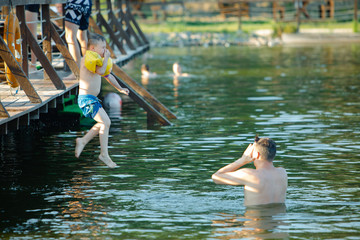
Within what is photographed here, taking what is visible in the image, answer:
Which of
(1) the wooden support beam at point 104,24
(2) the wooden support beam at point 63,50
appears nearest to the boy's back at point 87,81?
(2) the wooden support beam at point 63,50

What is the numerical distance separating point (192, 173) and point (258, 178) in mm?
2326

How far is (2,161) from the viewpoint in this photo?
11.9 metres

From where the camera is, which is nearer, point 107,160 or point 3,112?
point 3,112

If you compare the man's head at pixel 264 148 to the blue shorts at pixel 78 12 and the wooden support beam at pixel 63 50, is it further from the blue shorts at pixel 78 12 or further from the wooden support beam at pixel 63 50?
the blue shorts at pixel 78 12

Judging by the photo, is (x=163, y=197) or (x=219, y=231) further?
(x=163, y=197)

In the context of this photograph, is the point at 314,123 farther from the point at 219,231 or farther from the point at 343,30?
the point at 343,30

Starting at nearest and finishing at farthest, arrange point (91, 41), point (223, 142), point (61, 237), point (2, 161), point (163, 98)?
point (61, 237)
point (91, 41)
point (2, 161)
point (223, 142)
point (163, 98)

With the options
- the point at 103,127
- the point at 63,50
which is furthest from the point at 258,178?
the point at 63,50

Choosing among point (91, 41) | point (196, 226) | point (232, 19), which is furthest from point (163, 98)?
point (232, 19)

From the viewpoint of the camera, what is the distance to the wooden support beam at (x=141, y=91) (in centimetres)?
1550

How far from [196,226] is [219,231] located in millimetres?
277

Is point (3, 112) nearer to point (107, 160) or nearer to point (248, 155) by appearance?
point (107, 160)

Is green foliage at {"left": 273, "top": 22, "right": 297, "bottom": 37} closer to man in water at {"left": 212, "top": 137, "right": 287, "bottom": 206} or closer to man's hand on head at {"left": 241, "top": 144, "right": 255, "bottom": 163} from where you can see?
man in water at {"left": 212, "top": 137, "right": 287, "bottom": 206}

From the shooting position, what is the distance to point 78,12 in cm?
1409
